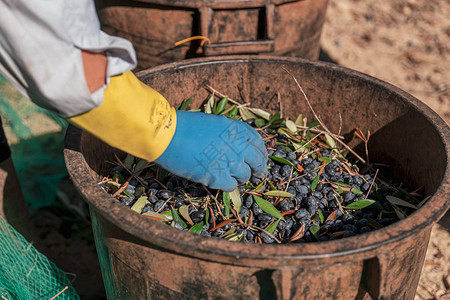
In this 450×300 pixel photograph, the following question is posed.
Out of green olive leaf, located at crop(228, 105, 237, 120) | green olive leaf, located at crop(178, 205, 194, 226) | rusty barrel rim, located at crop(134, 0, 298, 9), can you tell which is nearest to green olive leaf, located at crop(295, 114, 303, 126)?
green olive leaf, located at crop(228, 105, 237, 120)

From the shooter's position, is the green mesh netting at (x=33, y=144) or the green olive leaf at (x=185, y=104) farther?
the green mesh netting at (x=33, y=144)

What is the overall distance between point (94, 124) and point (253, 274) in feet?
1.84

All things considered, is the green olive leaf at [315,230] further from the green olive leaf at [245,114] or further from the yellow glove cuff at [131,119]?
→ the green olive leaf at [245,114]

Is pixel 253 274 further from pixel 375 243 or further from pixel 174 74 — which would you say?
pixel 174 74

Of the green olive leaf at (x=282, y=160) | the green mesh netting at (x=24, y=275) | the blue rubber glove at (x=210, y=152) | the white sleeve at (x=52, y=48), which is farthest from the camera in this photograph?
the green mesh netting at (x=24, y=275)

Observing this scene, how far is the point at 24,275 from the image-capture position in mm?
1838

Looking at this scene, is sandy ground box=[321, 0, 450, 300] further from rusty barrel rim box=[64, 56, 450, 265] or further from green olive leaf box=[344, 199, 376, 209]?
rusty barrel rim box=[64, 56, 450, 265]

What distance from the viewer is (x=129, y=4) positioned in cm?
220

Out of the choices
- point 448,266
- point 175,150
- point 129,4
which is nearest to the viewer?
point 175,150

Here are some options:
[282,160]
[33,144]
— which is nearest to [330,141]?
[282,160]

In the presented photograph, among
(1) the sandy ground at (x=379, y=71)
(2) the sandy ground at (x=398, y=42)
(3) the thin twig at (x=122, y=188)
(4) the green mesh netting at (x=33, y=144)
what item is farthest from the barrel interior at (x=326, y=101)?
(2) the sandy ground at (x=398, y=42)

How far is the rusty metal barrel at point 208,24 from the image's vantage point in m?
2.11

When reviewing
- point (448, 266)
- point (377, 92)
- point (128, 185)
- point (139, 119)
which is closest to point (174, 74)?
point (128, 185)

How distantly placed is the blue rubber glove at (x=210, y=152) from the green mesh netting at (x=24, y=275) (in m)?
0.78
